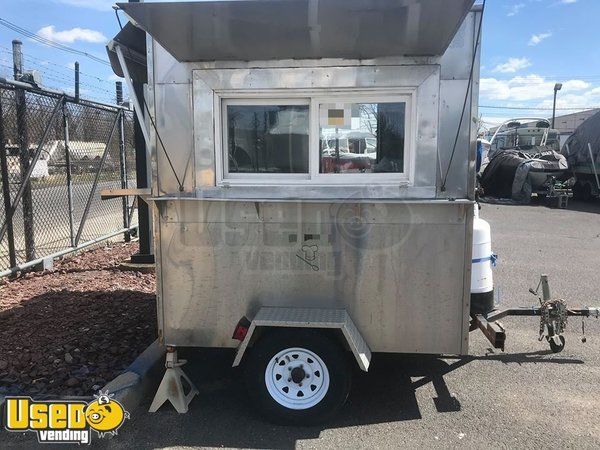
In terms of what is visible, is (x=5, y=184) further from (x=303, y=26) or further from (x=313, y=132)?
(x=303, y=26)

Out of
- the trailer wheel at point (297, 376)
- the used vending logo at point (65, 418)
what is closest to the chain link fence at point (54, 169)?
the used vending logo at point (65, 418)

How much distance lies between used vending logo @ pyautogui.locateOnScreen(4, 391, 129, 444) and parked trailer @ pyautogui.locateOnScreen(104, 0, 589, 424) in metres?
0.37

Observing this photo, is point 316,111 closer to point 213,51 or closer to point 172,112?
point 213,51

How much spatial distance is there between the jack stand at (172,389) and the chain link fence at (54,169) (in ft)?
10.9

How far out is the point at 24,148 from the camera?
602 cm

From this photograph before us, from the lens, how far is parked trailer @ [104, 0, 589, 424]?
3.31 m

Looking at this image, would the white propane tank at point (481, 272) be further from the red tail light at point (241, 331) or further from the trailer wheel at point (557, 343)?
the red tail light at point (241, 331)

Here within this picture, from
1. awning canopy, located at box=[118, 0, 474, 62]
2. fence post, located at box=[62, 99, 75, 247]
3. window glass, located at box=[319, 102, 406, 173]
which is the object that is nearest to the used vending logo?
window glass, located at box=[319, 102, 406, 173]

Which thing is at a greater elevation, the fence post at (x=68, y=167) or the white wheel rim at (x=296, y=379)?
the fence post at (x=68, y=167)

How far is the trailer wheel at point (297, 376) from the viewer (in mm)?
3334

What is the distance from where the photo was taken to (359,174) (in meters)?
3.54

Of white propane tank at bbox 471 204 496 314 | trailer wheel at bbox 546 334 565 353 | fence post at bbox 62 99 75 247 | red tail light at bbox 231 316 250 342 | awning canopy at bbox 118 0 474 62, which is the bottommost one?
trailer wheel at bbox 546 334 565 353

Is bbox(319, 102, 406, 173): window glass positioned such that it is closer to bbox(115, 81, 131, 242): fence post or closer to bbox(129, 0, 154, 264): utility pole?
bbox(129, 0, 154, 264): utility pole

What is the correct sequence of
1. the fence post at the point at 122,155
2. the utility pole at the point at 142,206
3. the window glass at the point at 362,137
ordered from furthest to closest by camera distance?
the fence post at the point at 122,155 → the utility pole at the point at 142,206 → the window glass at the point at 362,137
